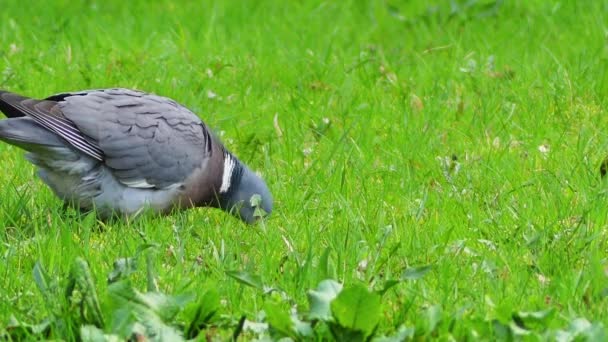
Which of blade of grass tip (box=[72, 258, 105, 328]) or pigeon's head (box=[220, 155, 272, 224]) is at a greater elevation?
blade of grass tip (box=[72, 258, 105, 328])

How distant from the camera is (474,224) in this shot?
4.91 m

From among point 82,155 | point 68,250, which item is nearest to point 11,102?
point 82,155

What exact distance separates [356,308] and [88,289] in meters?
0.88

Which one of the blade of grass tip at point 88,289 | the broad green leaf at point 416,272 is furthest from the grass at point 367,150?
the blade of grass tip at point 88,289

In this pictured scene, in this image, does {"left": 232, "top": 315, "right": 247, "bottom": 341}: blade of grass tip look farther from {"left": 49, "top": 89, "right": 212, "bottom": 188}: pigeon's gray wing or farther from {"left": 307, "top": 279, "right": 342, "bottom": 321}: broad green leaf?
{"left": 49, "top": 89, "right": 212, "bottom": 188}: pigeon's gray wing

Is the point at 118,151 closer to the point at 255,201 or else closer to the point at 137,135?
the point at 137,135

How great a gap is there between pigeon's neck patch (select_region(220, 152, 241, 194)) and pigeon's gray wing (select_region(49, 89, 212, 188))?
17cm

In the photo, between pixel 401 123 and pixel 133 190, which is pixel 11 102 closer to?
pixel 133 190

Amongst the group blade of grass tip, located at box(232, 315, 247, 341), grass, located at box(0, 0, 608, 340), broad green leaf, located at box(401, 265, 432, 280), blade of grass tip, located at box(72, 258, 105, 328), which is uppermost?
blade of grass tip, located at box(72, 258, 105, 328)

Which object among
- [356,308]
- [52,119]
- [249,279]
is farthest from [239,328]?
[52,119]

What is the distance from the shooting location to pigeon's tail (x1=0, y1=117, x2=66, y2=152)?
499 centimetres

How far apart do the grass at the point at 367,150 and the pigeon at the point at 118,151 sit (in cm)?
12

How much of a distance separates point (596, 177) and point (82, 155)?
8.09ft

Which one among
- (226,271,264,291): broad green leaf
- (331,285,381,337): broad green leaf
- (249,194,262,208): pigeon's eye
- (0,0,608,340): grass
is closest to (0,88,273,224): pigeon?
(249,194,262,208): pigeon's eye
